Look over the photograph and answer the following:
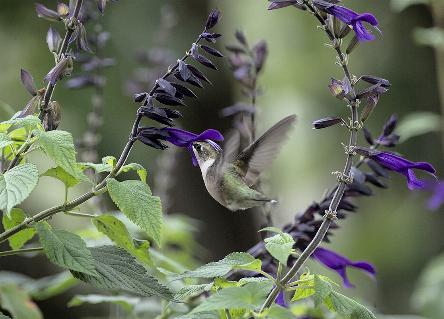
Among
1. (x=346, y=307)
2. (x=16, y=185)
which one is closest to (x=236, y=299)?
(x=346, y=307)

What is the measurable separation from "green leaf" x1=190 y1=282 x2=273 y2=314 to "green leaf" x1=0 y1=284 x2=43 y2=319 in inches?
32.9

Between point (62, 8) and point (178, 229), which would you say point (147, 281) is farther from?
point (178, 229)

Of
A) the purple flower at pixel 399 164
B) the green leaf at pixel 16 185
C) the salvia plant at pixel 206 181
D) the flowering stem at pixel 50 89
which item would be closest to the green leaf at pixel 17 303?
the salvia plant at pixel 206 181

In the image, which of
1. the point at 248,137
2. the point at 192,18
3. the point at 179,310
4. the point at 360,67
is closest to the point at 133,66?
the point at 192,18

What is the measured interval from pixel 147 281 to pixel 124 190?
0.17 m

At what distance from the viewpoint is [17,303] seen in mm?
1840

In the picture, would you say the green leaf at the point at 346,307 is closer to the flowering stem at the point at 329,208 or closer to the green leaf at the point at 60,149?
the flowering stem at the point at 329,208

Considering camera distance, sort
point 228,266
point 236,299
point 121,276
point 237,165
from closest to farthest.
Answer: point 236,299 < point 228,266 < point 121,276 < point 237,165

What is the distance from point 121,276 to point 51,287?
0.78 m

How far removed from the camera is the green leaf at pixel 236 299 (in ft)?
3.51

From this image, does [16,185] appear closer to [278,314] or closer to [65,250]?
[65,250]

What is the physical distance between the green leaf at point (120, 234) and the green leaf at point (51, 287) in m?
0.40

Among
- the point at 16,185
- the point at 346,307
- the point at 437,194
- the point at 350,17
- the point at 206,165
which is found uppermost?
the point at 350,17

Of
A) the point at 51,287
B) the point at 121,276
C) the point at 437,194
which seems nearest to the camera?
the point at 121,276
